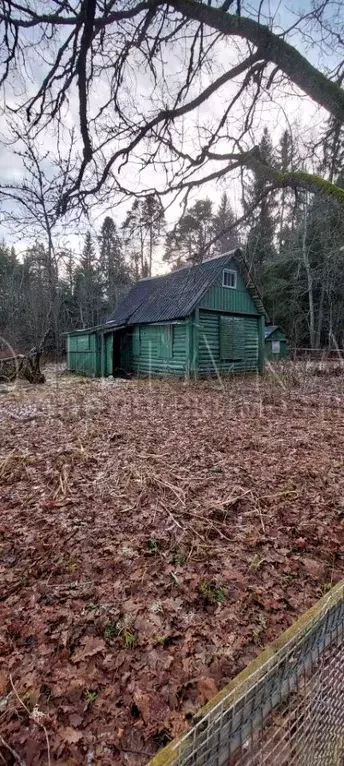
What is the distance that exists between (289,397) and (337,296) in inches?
753

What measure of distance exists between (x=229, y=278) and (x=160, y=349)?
4405 mm

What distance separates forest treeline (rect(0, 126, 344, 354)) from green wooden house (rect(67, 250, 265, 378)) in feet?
5.79

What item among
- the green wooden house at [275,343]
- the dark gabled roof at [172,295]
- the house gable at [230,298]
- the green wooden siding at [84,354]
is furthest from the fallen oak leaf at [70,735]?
the green wooden house at [275,343]

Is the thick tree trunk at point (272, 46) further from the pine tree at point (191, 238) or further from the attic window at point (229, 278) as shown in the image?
the attic window at point (229, 278)

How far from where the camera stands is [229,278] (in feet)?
48.6

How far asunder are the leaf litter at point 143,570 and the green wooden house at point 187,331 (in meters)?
8.33

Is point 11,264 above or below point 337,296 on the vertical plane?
above

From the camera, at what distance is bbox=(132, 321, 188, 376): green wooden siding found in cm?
1404

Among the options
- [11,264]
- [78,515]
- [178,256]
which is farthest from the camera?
[11,264]

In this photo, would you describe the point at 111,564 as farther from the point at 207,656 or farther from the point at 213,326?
the point at 213,326

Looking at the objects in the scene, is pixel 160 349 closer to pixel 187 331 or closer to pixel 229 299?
pixel 187 331

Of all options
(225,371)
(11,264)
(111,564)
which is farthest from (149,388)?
(11,264)

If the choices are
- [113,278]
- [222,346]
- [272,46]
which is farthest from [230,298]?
[113,278]

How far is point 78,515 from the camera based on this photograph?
348 centimetres
